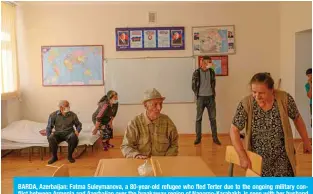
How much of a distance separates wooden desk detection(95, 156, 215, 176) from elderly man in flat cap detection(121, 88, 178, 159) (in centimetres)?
24

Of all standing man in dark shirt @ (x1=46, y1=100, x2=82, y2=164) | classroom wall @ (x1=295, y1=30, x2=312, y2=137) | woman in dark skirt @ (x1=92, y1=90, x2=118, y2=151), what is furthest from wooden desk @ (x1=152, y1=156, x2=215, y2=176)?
classroom wall @ (x1=295, y1=30, x2=312, y2=137)

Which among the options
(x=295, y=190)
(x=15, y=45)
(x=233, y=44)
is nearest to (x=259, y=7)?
(x=233, y=44)

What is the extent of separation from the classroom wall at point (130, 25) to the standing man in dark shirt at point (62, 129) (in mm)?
1530

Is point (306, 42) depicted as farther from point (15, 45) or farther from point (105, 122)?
point (15, 45)

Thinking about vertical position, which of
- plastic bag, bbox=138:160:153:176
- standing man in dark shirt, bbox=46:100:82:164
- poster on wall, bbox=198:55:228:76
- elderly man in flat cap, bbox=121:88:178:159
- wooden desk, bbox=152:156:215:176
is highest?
poster on wall, bbox=198:55:228:76

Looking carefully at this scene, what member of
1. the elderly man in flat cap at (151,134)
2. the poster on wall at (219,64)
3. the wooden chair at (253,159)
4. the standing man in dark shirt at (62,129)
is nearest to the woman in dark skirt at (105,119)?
the standing man in dark shirt at (62,129)

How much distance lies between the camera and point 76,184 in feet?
4.28

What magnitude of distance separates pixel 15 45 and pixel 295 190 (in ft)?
18.8

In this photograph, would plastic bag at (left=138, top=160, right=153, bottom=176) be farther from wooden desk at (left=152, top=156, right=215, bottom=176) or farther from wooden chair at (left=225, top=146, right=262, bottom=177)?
wooden chair at (left=225, top=146, right=262, bottom=177)

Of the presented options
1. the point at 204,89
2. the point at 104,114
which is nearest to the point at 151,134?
the point at 104,114

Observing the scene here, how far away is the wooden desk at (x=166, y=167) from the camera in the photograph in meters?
1.92

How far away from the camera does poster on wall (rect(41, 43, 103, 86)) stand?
6.22m

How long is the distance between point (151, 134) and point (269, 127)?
855mm

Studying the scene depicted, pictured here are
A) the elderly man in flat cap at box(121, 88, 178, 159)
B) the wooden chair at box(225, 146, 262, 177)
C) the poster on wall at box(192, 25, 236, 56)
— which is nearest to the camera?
the wooden chair at box(225, 146, 262, 177)
